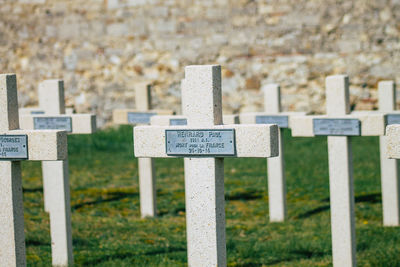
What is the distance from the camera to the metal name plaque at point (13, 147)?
13.2 ft

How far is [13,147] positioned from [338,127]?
2.26 metres

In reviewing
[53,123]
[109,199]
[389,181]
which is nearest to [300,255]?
[389,181]

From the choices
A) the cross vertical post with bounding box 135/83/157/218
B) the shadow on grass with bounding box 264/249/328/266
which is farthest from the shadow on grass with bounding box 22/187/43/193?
the shadow on grass with bounding box 264/249/328/266

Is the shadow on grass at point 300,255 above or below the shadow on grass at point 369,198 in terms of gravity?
below

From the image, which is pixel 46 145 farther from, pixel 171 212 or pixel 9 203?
pixel 171 212

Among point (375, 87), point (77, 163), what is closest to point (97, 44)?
point (77, 163)

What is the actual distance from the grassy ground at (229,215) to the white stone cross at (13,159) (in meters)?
1.30

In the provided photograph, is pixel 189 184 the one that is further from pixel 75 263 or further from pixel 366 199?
pixel 366 199

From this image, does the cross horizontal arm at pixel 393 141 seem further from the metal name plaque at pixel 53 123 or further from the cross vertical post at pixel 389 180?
the cross vertical post at pixel 389 180

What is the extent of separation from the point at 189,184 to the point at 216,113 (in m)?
0.38

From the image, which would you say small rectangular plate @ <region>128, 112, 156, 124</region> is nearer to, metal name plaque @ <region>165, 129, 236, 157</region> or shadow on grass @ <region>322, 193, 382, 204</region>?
shadow on grass @ <region>322, 193, 382, 204</region>

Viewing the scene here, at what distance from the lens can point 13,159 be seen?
4.05 m

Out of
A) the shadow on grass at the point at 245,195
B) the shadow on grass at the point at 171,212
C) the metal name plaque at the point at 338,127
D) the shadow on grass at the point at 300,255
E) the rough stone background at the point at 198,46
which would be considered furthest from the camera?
the rough stone background at the point at 198,46

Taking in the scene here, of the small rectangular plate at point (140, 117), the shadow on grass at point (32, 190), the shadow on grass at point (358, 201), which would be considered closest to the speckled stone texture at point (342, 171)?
the shadow on grass at point (358, 201)
